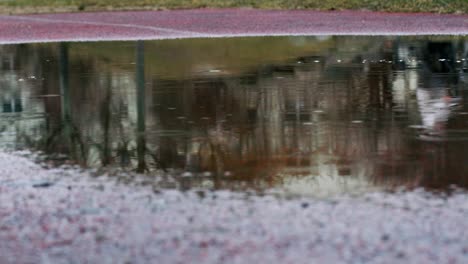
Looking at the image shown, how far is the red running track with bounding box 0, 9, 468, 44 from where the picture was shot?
78.9 ft

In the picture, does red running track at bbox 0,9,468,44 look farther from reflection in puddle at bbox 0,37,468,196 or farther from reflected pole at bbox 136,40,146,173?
reflected pole at bbox 136,40,146,173

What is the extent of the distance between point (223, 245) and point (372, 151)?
10.6 ft

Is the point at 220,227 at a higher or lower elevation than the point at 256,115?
lower

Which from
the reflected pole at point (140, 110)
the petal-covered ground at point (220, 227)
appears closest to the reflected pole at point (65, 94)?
the reflected pole at point (140, 110)

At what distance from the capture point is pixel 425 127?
10.4 m

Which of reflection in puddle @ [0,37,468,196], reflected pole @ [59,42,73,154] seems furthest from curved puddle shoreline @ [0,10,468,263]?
reflected pole @ [59,42,73,154]

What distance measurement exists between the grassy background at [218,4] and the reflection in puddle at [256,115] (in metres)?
9.92

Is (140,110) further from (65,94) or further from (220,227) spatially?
(220,227)

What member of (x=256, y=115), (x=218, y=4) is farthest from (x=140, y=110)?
(x=218, y=4)

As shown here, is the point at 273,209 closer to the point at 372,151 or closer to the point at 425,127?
the point at 372,151

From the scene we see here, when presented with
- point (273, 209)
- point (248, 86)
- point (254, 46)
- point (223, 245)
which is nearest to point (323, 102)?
point (248, 86)

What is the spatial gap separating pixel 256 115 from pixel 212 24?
16.0 m

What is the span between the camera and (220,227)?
22.4ft

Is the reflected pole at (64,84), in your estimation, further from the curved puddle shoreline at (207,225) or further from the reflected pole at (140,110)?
the curved puddle shoreline at (207,225)
